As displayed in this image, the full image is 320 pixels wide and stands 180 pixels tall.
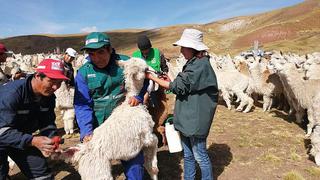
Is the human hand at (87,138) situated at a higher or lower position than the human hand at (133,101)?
lower

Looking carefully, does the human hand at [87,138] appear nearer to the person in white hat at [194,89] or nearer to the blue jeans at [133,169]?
the blue jeans at [133,169]

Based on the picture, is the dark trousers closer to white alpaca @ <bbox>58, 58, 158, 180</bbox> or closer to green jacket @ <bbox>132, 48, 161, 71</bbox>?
white alpaca @ <bbox>58, 58, 158, 180</bbox>

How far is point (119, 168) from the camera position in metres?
5.62

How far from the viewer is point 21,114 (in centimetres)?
341

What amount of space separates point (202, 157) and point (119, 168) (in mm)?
1837

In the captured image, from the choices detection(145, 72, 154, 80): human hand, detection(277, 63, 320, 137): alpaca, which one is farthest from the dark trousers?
detection(277, 63, 320, 137): alpaca

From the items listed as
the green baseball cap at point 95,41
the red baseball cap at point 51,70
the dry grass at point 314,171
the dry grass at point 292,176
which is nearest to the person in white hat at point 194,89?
the green baseball cap at point 95,41

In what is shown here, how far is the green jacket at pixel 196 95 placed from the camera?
3936 millimetres

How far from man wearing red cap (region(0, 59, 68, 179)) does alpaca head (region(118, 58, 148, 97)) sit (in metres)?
0.74

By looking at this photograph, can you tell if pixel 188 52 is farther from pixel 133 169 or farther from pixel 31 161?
pixel 31 161

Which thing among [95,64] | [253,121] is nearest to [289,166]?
[253,121]

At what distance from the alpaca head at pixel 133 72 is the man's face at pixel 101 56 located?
0.55 feet

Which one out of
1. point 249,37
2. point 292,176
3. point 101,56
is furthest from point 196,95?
point 249,37

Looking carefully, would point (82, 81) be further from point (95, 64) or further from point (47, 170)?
point (47, 170)
